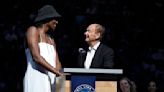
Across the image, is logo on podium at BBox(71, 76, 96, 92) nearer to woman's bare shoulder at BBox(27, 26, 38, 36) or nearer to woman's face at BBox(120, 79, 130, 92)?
woman's bare shoulder at BBox(27, 26, 38, 36)

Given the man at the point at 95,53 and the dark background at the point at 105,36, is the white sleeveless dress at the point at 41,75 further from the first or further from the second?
the dark background at the point at 105,36

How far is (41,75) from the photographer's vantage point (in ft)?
16.3

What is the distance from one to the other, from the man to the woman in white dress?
0.49 metres

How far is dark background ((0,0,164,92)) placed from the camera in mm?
11344

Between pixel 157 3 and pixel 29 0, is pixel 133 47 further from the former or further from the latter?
pixel 29 0

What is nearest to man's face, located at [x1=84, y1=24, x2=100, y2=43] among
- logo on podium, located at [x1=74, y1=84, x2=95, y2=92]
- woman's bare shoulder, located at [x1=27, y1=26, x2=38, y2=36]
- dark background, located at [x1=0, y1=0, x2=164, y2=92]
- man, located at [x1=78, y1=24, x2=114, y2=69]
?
man, located at [x1=78, y1=24, x2=114, y2=69]

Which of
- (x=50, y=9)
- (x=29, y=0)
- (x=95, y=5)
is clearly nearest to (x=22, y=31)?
(x=29, y=0)

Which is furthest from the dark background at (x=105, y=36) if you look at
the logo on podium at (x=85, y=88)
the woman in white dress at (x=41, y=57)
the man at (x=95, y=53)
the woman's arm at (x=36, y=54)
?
the logo on podium at (x=85, y=88)

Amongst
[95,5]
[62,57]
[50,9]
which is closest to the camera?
[50,9]

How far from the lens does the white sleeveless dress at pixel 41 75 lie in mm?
4949

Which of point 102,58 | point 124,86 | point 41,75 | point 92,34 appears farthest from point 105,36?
point 41,75

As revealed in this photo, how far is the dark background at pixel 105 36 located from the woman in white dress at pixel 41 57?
609cm

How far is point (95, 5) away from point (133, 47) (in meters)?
1.10

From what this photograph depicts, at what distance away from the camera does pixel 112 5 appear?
11711mm
